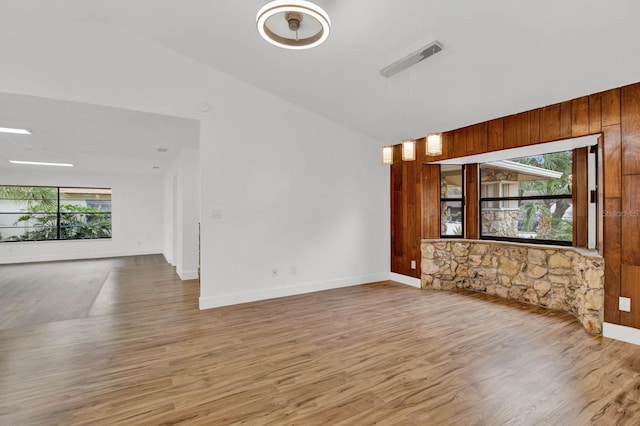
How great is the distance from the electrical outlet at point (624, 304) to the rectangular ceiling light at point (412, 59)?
314cm

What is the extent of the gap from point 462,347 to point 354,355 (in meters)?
1.07

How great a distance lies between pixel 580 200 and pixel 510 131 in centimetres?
128

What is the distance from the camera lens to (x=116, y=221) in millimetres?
8867

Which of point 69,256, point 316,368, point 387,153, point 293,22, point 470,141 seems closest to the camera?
point 293,22

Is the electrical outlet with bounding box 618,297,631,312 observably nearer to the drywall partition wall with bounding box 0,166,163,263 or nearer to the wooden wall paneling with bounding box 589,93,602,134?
the wooden wall paneling with bounding box 589,93,602,134

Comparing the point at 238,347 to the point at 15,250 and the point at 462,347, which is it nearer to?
the point at 462,347

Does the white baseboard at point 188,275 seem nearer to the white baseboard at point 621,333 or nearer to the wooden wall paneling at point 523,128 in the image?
the wooden wall paneling at point 523,128

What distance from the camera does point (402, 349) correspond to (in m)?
2.79

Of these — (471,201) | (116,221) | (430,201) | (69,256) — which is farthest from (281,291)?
(69,256)

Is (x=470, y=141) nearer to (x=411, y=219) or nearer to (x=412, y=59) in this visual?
(x=411, y=219)

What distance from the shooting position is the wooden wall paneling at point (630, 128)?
2.86 metres

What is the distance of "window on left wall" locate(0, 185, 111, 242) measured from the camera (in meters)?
7.85

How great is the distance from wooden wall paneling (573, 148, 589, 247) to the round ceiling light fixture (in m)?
3.72

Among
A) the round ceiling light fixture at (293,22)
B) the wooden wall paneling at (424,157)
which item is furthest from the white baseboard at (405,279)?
the round ceiling light fixture at (293,22)
